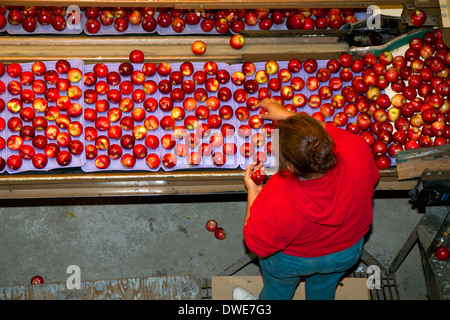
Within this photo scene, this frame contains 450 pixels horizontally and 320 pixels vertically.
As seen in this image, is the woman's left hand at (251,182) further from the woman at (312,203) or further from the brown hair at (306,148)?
the brown hair at (306,148)

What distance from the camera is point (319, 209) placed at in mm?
2047

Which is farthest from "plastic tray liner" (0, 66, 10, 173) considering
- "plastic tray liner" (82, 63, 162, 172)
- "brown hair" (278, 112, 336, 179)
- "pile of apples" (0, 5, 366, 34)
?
"brown hair" (278, 112, 336, 179)

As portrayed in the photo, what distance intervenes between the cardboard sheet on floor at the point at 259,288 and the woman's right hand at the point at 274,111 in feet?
4.34

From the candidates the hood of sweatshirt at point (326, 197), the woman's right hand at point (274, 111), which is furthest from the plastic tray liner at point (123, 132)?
the hood of sweatshirt at point (326, 197)

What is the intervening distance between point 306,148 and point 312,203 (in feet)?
1.00

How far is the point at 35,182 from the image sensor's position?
9.96 ft

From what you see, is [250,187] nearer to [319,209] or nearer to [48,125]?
[319,209]

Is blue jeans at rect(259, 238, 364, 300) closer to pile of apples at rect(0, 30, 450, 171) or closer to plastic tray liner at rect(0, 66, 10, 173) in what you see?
pile of apples at rect(0, 30, 450, 171)

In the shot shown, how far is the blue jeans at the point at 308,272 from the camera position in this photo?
246 cm

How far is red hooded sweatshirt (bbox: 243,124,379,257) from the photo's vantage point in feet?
6.69

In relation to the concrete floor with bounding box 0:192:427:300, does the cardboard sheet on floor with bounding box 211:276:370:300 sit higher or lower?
lower

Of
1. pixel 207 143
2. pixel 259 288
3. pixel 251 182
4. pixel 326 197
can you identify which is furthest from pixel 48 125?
pixel 326 197
